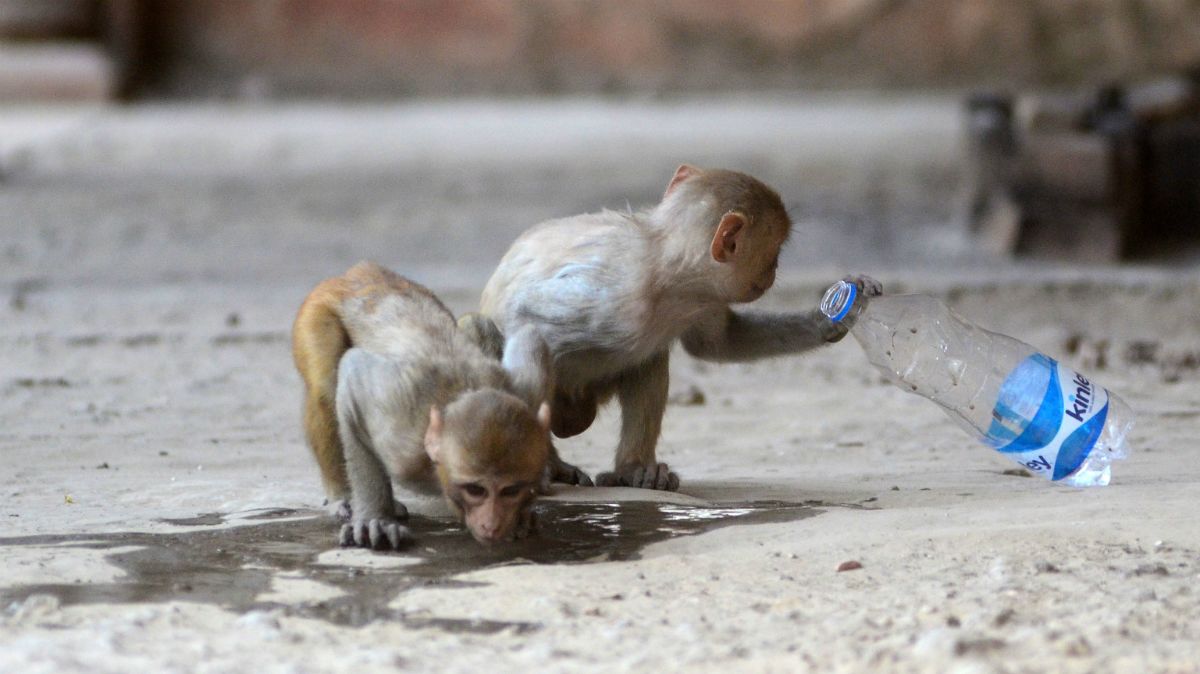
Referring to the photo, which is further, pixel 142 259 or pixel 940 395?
pixel 142 259

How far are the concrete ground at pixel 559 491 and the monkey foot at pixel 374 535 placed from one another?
7cm

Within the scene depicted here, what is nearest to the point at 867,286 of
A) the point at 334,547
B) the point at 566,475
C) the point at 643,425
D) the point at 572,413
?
the point at 643,425

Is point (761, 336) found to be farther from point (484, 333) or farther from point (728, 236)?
point (484, 333)

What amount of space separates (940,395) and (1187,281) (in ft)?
15.7

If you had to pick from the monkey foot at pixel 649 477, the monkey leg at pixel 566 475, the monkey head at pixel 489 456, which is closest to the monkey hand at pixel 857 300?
the monkey foot at pixel 649 477

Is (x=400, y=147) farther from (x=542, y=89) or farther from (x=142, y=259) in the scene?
(x=142, y=259)

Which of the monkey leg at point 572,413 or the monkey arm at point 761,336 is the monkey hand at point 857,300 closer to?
the monkey arm at point 761,336

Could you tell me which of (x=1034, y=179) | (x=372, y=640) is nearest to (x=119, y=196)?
(x=1034, y=179)

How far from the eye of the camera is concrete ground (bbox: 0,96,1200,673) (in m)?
3.34

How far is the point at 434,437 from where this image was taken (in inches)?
157

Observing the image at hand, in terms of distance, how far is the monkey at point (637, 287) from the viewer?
15.2 ft

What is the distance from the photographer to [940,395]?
5246mm

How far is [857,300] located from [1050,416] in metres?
0.71

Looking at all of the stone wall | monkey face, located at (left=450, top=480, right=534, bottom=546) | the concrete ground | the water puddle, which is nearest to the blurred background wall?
the stone wall
